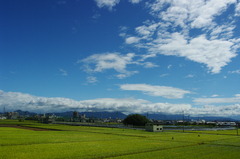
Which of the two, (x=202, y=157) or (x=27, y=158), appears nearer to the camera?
(x=27, y=158)

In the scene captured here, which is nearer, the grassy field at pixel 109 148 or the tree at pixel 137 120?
the grassy field at pixel 109 148

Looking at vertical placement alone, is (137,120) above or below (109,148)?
below

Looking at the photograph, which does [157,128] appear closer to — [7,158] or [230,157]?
[230,157]

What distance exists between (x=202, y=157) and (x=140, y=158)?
9.51 metres

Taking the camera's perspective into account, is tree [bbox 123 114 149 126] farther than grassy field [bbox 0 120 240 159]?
Yes

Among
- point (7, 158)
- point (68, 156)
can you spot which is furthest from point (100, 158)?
point (7, 158)

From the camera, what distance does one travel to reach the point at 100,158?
30984 millimetres

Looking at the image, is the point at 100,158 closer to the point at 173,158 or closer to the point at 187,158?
the point at 173,158

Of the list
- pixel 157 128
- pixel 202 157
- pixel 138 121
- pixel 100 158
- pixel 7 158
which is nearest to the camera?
pixel 7 158

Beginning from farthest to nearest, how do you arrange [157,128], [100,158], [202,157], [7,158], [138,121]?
[138,121] → [157,128] → [202,157] → [100,158] → [7,158]

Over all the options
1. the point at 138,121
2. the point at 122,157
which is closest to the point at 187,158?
the point at 122,157

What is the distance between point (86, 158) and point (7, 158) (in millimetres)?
10039

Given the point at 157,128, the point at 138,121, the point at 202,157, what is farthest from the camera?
the point at 138,121

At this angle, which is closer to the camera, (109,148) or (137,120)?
(109,148)
